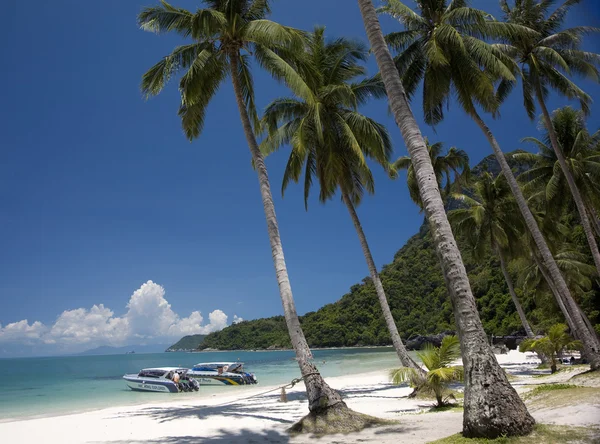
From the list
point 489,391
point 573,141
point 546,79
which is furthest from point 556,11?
point 489,391

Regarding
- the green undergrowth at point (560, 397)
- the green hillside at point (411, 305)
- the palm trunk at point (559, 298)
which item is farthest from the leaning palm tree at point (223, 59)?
the green hillside at point (411, 305)

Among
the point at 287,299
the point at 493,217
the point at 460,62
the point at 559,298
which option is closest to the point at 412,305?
the point at 493,217

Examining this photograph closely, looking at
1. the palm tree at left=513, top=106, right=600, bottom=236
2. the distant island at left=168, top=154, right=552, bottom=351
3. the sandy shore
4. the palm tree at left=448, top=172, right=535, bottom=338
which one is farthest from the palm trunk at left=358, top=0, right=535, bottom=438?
the distant island at left=168, top=154, right=552, bottom=351

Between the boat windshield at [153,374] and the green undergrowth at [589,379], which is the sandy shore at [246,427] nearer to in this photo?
the green undergrowth at [589,379]

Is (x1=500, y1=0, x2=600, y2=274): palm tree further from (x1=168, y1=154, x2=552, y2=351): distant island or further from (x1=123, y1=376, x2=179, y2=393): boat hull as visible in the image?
(x1=168, y1=154, x2=552, y2=351): distant island

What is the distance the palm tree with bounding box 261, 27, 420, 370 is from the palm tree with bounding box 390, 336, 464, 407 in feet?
11.6

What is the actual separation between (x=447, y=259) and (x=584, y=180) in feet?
56.7

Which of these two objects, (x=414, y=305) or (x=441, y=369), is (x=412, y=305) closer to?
(x=414, y=305)

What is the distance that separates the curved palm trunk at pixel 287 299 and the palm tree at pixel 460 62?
581cm

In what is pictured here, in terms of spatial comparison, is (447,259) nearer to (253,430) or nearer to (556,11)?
(253,430)

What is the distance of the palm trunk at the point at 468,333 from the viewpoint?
5.60 meters

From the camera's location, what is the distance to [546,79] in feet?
54.6

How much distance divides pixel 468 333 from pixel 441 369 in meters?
4.31

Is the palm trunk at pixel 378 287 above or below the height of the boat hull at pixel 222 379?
above
